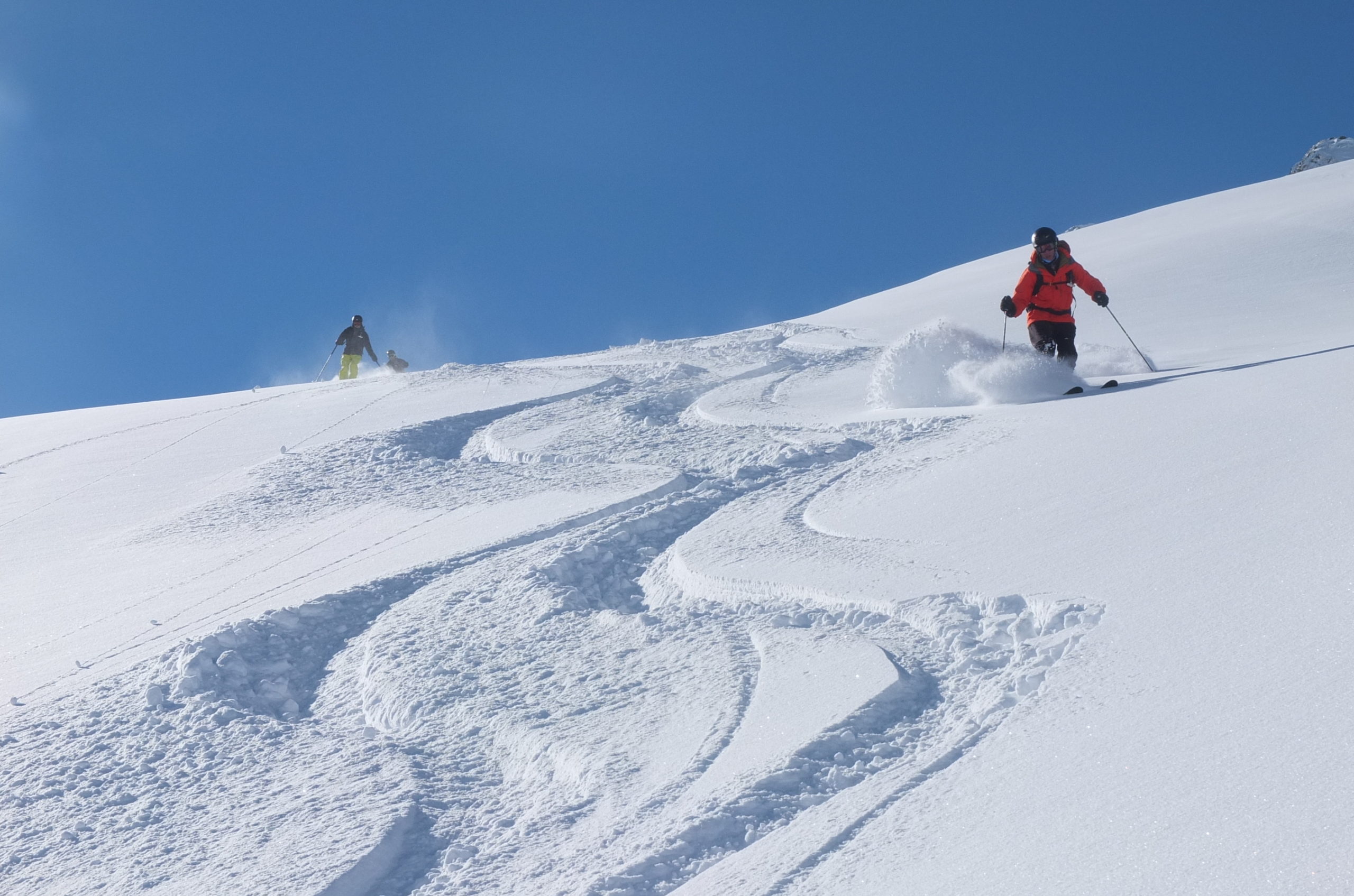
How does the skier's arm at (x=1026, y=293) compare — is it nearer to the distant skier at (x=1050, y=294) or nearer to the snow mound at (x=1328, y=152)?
the distant skier at (x=1050, y=294)

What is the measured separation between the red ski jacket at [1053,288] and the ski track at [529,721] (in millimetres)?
2616

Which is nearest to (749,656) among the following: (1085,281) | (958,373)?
(958,373)

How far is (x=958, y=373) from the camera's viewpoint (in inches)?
309

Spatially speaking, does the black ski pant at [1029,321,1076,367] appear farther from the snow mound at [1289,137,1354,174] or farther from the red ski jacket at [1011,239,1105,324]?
the snow mound at [1289,137,1354,174]

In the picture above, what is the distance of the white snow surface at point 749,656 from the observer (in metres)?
2.66

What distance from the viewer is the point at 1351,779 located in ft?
7.57

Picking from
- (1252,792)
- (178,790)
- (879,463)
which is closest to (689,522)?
(879,463)

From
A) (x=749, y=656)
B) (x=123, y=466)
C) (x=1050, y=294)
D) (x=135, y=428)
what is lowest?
(x=749, y=656)

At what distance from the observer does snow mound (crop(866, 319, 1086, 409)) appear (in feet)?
24.8

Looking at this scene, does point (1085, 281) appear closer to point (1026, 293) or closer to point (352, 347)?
point (1026, 293)

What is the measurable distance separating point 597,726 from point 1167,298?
9757mm

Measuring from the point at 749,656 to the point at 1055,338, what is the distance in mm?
5362

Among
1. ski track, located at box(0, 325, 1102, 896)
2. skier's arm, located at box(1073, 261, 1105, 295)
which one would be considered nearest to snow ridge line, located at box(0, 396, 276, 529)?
ski track, located at box(0, 325, 1102, 896)

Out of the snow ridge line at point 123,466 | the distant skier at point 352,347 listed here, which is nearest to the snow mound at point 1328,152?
the distant skier at point 352,347
